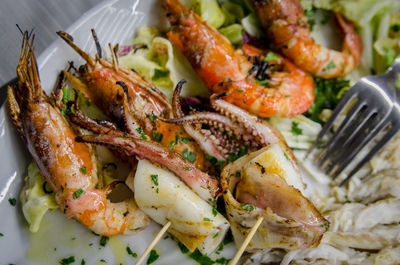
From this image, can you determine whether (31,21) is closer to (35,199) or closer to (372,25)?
(35,199)

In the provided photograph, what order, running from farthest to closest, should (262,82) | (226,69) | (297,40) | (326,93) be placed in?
(326,93)
(297,40)
(262,82)
(226,69)

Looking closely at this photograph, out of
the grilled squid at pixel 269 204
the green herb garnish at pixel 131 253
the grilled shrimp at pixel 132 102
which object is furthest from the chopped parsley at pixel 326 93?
the green herb garnish at pixel 131 253

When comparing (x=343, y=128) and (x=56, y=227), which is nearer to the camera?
(x=56, y=227)

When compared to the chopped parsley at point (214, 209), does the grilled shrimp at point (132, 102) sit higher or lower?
higher

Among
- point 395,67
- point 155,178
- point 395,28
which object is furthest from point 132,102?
point 395,28

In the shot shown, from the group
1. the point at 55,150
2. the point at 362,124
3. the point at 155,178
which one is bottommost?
the point at 362,124

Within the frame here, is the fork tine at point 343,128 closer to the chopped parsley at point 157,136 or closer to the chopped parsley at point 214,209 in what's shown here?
the chopped parsley at point 214,209

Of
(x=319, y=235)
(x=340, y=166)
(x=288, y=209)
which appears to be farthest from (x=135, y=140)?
(x=340, y=166)

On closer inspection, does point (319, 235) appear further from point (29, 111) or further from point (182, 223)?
point (29, 111)
